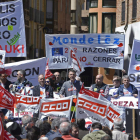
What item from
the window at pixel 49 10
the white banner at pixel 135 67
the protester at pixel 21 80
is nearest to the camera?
the protester at pixel 21 80

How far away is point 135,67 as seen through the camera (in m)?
13.5

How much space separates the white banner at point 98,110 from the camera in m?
9.68

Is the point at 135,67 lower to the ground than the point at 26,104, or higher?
higher

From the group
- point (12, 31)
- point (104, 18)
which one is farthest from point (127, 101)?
point (104, 18)

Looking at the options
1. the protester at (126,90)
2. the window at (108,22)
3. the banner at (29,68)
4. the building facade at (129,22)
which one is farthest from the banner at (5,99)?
the window at (108,22)

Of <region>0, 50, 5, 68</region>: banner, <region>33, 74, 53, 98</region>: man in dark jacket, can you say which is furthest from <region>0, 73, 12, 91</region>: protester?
<region>33, 74, 53, 98</region>: man in dark jacket

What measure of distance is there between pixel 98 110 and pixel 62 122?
87.8 inches

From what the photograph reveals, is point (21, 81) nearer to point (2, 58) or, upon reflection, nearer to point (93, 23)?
point (2, 58)

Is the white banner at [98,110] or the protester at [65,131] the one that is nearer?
the protester at [65,131]

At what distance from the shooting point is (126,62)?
78.9ft

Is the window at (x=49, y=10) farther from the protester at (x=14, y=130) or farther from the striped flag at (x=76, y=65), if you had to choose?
the protester at (x=14, y=130)

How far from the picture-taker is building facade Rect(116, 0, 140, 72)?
2292 cm

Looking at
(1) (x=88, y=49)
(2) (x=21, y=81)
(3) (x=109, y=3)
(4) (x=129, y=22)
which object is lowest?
(2) (x=21, y=81)

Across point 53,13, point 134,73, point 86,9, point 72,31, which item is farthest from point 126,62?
point 86,9
